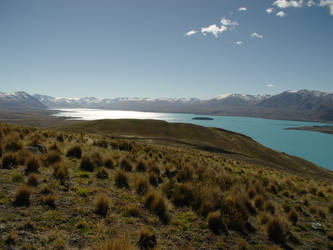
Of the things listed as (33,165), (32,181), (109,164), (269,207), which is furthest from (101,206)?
(269,207)

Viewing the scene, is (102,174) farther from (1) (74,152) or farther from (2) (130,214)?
(1) (74,152)

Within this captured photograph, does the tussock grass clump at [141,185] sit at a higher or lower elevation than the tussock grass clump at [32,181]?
lower

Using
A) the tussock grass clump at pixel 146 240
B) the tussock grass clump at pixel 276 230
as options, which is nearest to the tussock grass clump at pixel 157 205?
the tussock grass clump at pixel 146 240

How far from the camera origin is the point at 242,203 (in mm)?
7715

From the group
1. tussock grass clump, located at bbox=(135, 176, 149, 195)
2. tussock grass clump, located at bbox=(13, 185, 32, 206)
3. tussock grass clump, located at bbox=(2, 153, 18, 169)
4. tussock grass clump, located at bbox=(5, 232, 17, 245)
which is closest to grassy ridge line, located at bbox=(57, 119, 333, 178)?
tussock grass clump, located at bbox=(135, 176, 149, 195)

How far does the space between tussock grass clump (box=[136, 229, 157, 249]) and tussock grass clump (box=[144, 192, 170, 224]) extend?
1.11m

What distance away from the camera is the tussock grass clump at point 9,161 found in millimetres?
7766

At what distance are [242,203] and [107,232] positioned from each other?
220 inches

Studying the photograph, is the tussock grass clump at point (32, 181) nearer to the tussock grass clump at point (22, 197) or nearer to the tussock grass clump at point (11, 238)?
the tussock grass clump at point (22, 197)

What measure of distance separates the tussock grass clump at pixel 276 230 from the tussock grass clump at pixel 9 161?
10299mm

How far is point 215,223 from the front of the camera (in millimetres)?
6031

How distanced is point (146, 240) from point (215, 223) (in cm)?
249

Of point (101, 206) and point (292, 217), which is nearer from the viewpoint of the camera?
point (101, 206)

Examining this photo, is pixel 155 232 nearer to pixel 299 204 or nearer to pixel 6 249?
pixel 6 249
